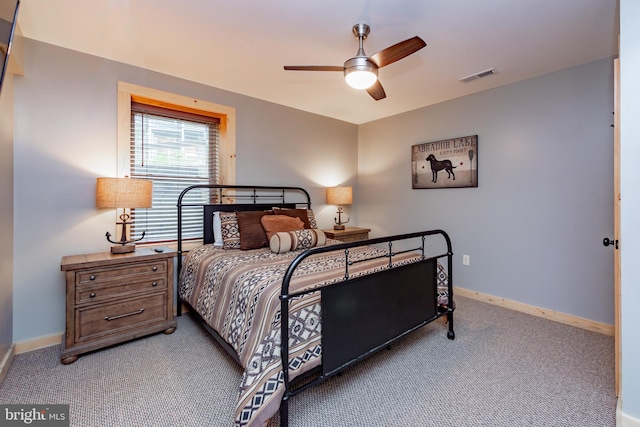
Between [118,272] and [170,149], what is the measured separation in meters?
1.36

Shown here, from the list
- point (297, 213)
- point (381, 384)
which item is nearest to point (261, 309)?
point (381, 384)

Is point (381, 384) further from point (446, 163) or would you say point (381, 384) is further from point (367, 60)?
point (446, 163)

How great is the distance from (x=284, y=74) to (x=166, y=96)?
46.0 inches

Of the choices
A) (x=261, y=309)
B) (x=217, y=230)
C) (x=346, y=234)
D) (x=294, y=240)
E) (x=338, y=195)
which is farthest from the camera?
(x=338, y=195)

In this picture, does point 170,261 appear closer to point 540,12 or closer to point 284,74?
point 284,74

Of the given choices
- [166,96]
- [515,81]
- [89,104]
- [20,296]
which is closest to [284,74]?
[166,96]

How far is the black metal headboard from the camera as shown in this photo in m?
2.98

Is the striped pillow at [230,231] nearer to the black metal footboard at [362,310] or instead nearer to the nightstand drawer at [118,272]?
the nightstand drawer at [118,272]

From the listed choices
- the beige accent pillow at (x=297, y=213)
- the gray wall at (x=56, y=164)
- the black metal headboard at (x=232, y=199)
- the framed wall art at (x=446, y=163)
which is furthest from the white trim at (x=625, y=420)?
the gray wall at (x=56, y=164)

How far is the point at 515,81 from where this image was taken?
115 inches

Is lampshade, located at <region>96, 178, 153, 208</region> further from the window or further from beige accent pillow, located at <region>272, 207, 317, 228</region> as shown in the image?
beige accent pillow, located at <region>272, 207, 317, 228</region>

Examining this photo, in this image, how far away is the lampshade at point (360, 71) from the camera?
188 cm

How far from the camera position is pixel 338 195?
3998 mm

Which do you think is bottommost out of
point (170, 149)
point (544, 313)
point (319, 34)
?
point (544, 313)
